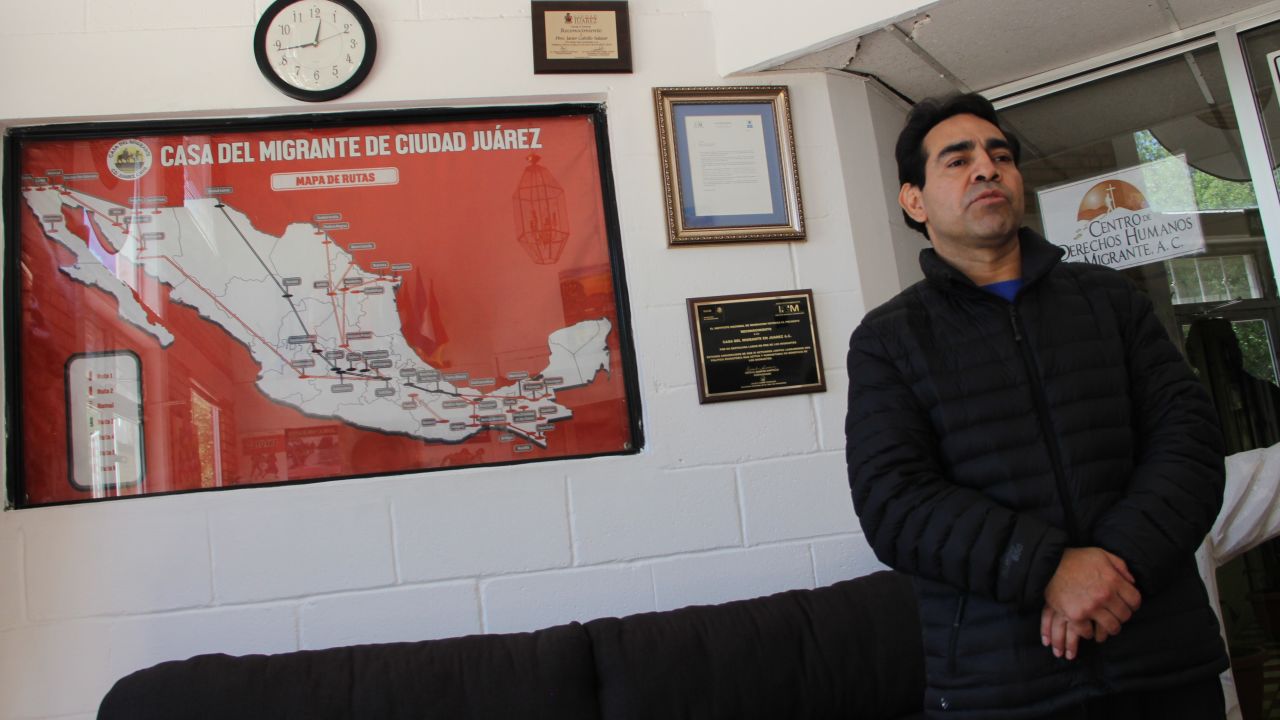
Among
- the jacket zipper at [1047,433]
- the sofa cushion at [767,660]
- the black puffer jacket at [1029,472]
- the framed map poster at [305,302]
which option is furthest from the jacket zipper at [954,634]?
the framed map poster at [305,302]

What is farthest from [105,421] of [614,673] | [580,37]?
[580,37]

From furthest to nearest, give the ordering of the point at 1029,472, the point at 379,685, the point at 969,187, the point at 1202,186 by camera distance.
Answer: the point at 1202,186
the point at 379,685
the point at 969,187
the point at 1029,472

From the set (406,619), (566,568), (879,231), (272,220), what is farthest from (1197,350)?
(272,220)

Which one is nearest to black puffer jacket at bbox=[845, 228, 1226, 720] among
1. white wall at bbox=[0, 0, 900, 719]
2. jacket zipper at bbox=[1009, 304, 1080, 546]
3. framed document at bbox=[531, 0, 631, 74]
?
A: jacket zipper at bbox=[1009, 304, 1080, 546]

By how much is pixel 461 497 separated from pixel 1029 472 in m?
1.37

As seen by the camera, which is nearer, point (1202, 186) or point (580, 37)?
point (580, 37)

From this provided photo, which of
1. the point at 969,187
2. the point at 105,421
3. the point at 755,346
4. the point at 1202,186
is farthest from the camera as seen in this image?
the point at 1202,186

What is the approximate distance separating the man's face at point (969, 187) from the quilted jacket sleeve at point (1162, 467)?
24 cm

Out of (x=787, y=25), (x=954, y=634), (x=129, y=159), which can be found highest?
(x=787, y=25)

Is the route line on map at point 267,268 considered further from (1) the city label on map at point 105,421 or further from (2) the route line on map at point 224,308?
(1) the city label on map at point 105,421

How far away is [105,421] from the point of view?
2.13 meters

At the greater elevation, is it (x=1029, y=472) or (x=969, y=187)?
(x=969, y=187)

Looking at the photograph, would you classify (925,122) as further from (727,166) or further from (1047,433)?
(727,166)

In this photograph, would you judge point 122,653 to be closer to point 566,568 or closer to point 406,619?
point 406,619
